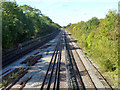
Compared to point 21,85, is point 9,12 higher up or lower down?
higher up

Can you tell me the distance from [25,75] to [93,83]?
654 cm

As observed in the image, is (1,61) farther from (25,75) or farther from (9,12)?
(9,12)

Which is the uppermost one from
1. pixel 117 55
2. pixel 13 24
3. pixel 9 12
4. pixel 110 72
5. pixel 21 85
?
pixel 9 12

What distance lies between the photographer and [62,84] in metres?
8.88

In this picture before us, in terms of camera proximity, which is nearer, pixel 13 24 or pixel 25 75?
pixel 25 75

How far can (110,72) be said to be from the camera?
10.2 m

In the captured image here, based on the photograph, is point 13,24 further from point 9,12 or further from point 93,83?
point 93,83

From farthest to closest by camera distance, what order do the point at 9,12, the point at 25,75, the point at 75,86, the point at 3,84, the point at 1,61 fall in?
the point at 9,12
the point at 1,61
the point at 25,75
the point at 3,84
the point at 75,86

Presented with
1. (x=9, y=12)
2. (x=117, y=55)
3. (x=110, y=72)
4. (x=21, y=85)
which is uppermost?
(x=9, y=12)

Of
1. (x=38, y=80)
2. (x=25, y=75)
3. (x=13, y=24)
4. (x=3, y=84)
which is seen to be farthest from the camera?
(x=13, y=24)

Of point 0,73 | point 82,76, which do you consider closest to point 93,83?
point 82,76

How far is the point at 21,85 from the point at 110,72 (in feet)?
26.5

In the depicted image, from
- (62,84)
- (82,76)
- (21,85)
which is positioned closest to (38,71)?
(21,85)

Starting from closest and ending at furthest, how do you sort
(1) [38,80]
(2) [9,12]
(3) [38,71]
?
1. (1) [38,80]
2. (3) [38,71]
3. (2) [9,12]
